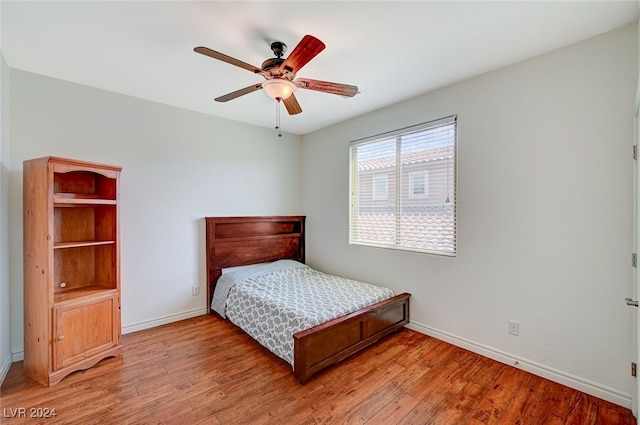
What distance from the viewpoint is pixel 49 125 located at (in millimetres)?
2592

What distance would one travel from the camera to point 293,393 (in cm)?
206

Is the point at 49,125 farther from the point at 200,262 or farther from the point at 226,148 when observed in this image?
the point at 200,262

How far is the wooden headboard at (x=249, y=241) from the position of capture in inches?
139

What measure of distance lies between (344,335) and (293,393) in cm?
63

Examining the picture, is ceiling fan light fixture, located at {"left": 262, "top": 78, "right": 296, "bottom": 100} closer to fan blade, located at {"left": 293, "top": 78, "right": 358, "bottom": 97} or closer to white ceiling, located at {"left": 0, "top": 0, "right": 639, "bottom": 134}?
fan blade, located at {"left": 293, "top": 78, "right": 358, "bottom": 97}

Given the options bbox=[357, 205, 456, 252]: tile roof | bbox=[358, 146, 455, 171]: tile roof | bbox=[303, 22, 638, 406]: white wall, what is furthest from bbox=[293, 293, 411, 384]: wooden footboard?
bbox=[358, 146, 455, 171]: tile roof

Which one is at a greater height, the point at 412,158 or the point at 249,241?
the point at 412,158

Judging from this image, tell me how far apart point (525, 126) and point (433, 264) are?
148cm

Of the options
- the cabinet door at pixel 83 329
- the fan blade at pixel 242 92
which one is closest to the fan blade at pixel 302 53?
the fan blade at pixel 242 92

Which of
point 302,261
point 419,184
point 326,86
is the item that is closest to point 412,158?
point 419,184

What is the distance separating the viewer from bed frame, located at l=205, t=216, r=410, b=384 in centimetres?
222

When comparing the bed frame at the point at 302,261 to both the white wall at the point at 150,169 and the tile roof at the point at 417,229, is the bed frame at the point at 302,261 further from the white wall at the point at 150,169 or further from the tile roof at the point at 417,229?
the tile roof at the point at 417,229

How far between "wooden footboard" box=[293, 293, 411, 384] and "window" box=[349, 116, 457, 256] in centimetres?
74

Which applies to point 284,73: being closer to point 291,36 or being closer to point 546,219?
point 291,36
